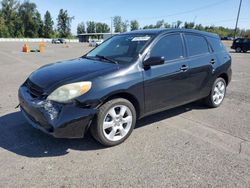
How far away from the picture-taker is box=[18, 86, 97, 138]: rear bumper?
10.1 ft

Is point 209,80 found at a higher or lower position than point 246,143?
higher

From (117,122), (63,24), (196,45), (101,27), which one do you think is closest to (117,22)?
(101,27)

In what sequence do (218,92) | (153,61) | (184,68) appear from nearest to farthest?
(153,61)
(184,68)
(218,92)

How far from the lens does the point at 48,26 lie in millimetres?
99562

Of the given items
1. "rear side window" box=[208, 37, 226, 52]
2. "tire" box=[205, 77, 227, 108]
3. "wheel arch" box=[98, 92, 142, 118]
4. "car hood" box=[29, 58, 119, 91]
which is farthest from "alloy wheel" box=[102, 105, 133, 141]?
"rear side window" box=[208, 37, 226, 52]

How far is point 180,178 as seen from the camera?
9.15 feet

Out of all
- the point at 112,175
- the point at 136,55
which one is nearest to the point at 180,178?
the point at 112,175

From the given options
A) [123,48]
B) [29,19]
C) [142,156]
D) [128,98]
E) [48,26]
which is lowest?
[142,156]

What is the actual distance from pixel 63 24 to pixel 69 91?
11391cm

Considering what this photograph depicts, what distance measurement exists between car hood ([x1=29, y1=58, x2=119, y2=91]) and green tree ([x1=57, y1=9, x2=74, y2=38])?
361ft

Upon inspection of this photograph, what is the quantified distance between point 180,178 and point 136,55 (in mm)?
1968

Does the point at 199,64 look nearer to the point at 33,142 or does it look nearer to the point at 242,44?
the point at 33,142

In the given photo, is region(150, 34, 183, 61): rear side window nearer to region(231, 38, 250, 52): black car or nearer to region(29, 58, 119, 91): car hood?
region(29, 58, 119, 91): car hood

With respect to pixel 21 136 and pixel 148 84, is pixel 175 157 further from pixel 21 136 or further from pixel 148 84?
pixel 21 136
